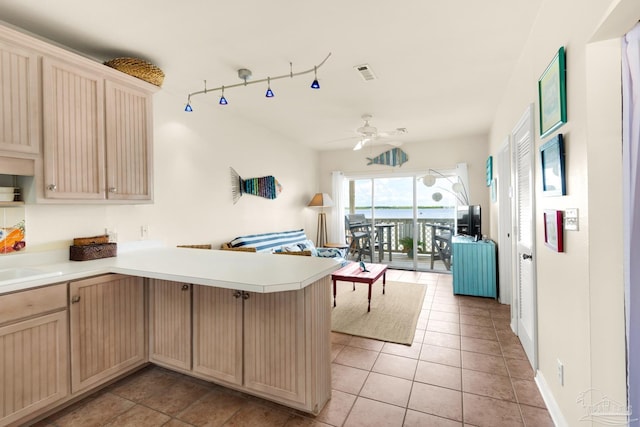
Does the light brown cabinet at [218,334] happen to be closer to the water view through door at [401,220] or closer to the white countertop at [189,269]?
the white countertop at [189,269]

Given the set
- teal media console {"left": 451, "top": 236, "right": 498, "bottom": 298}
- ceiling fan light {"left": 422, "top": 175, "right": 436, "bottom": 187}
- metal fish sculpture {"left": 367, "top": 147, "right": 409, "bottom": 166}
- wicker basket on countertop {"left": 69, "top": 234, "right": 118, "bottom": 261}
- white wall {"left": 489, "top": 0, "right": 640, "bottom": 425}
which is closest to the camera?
white wall {"left": 489, "top": 0, "right": 640, "bottom": 425}

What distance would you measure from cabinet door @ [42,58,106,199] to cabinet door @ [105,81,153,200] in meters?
0.07

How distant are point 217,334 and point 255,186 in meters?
2.83

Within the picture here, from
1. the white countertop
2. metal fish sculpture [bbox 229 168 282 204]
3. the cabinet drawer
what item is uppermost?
metal fish sculpture [bbox 229 168 282 204]

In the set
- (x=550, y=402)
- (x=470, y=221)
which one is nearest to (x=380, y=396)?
(x=550, y=402)

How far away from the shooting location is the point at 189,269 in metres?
1.92

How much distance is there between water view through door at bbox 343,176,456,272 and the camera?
5.93 metres

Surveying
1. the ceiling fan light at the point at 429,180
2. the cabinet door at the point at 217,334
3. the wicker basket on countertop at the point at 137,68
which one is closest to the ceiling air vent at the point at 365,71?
the wicker basket on countertop at the point at 137,68

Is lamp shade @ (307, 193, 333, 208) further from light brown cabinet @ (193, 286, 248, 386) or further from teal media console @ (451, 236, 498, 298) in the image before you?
light brown cabinet @ (193, 286, 248, 386)

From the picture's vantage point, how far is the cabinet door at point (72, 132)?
6.59 ft

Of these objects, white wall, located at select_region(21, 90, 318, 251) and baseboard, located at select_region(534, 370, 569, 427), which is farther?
white wall, located at select_region(21, 90, 318, 251)

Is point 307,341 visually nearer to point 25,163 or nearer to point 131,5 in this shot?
point 25,163

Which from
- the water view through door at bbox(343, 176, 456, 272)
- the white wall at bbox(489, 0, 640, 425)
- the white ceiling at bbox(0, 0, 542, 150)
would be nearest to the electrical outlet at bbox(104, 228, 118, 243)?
the white ceiling at bbox(0, 0, 542, 150)

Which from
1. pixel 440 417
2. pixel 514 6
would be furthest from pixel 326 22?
pixel 440 417
